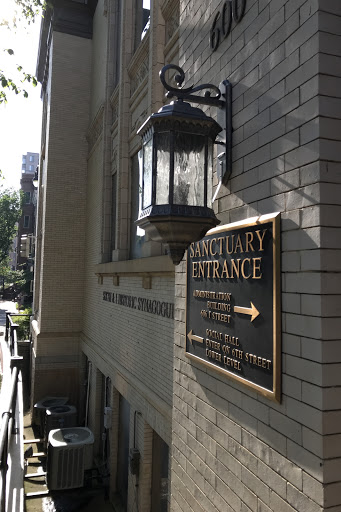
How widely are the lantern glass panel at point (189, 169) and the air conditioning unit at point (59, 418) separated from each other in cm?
1075

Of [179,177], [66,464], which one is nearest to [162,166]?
[179,177]

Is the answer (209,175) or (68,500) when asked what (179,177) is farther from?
(68,500)

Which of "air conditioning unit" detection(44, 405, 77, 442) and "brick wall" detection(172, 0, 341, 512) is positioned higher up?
"brick wall" detection(172, 0, 341, 512)

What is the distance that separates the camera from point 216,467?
116 inches

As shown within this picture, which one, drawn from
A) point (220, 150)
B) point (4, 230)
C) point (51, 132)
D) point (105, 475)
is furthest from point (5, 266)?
point (220, 150)

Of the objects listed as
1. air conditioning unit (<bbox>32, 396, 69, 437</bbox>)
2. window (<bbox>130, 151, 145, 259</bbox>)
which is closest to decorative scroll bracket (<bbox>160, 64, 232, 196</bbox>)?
window (<bbox>130, 151, 145, 259</bbox>)

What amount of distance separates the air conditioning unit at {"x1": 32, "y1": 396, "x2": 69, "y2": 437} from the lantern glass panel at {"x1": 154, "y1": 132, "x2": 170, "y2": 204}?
11.8m

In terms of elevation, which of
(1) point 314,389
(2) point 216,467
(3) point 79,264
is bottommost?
(2) point 216,467

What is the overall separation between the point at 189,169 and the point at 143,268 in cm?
433

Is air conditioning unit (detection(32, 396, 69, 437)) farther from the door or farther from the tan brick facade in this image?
the door

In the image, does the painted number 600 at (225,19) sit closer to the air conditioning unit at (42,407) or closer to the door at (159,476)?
the door at (159,476)

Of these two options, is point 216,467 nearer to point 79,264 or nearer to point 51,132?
point 79,264

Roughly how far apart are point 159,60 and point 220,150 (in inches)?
196

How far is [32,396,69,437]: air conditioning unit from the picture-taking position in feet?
42.3
